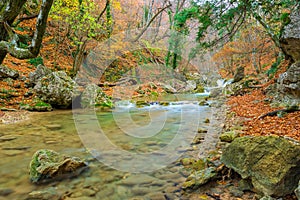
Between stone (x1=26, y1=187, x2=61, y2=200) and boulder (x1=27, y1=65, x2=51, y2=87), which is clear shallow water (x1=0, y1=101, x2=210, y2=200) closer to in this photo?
stone (x1=26, y1=187, x2=61, y2=200)

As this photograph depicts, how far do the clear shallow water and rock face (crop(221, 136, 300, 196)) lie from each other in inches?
35.4

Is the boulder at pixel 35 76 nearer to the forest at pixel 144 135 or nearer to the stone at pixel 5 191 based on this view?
the forest at pixel 144 135

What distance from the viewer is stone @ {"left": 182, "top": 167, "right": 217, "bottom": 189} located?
8.96ft

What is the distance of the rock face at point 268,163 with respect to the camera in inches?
86.9

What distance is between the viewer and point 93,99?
10.6m

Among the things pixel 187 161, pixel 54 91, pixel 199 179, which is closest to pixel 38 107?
pixel 54 91

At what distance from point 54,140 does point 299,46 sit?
809cm

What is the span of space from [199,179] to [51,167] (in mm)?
2174

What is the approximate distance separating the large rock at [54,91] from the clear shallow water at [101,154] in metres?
1.57

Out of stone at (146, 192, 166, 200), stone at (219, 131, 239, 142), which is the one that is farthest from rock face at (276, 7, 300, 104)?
stone at (146, 192, 166, 200)

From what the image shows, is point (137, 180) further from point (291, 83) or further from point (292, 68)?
point (292, 68)

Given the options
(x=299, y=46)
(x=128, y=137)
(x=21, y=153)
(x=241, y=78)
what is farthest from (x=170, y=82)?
(x=21, y=153)

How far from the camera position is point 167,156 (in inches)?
160

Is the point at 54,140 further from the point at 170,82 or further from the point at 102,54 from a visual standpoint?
the point at 170,82
